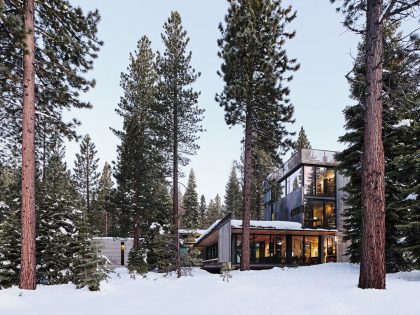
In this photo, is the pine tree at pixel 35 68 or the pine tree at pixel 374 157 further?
the pine tree at pixel 35 68

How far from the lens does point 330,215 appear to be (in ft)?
92.0

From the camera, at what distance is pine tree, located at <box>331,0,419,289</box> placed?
7793 mm

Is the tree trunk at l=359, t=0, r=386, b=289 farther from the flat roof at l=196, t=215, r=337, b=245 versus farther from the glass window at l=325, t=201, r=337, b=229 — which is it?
the glass window at l=325, t=201, r=337, b=229

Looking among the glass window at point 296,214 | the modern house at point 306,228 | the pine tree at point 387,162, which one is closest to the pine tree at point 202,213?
the glass window at point 296,214

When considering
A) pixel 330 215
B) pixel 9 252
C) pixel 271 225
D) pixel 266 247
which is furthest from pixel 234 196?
pixel 9 252

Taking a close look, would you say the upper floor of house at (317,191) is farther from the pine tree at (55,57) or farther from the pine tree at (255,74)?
the pine tree at (55,57)

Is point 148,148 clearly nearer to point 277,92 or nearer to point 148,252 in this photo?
point 148,252

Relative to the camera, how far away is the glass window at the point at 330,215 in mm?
27703

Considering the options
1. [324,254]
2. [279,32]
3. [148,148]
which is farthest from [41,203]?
[324,254]

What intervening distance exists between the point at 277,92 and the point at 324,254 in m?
14.3

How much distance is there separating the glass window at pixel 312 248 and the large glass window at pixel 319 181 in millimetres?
3495

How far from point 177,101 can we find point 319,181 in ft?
41.5

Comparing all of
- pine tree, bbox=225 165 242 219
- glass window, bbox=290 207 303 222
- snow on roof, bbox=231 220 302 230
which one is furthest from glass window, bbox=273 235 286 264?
pine tree, bbox=225 165 242 219

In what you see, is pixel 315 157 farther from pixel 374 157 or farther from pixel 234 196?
pixel 234 196
